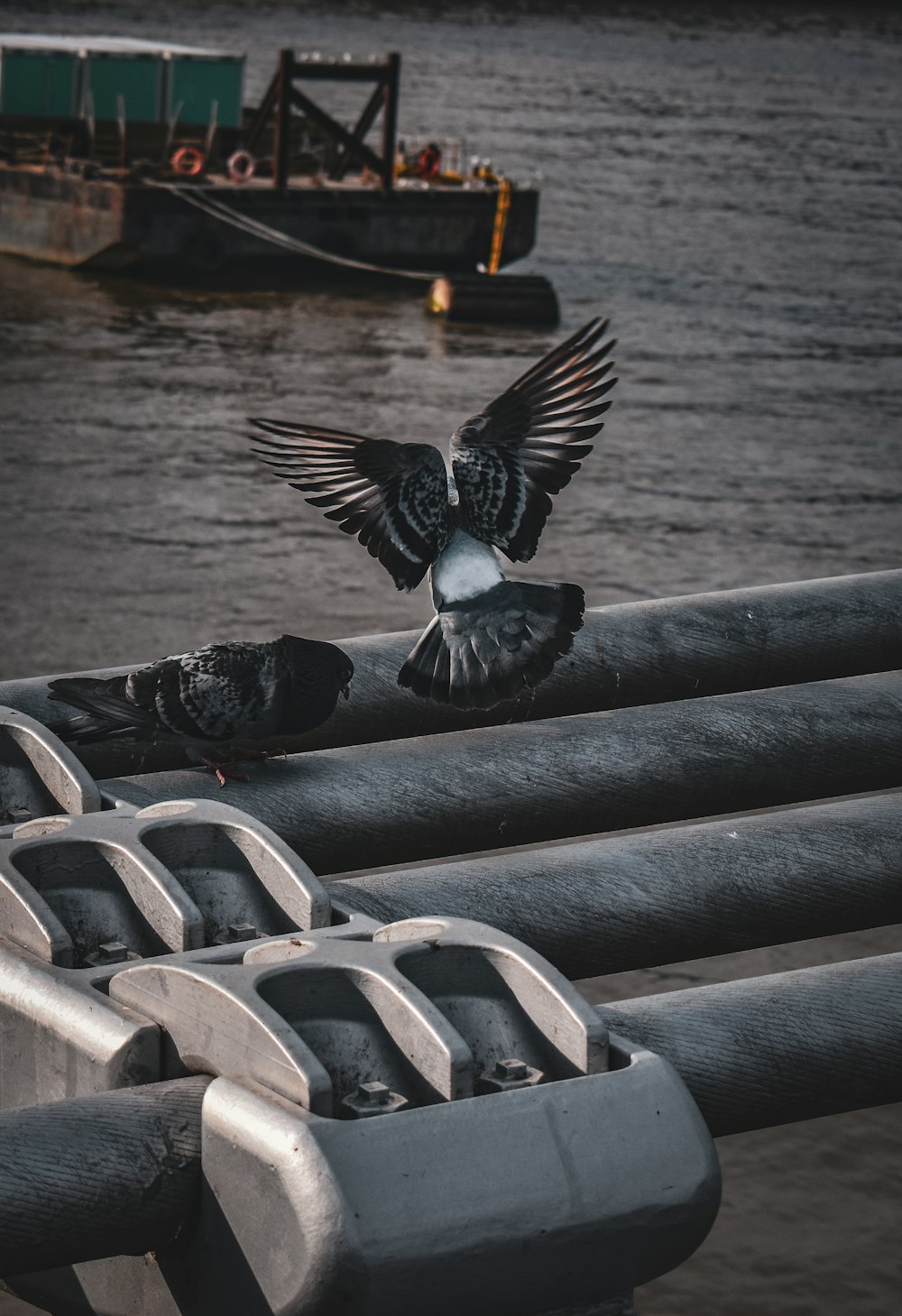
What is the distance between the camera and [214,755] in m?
4.80

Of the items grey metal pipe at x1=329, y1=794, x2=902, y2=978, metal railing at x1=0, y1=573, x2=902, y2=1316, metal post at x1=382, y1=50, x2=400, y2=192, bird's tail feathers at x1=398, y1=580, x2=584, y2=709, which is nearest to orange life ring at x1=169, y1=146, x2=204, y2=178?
metal post at x1=382, y1=50, x2=400, y2=192

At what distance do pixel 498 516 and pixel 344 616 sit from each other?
10850 millimetres

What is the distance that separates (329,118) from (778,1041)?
37749 millimetres

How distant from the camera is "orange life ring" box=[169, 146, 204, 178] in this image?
37469mm

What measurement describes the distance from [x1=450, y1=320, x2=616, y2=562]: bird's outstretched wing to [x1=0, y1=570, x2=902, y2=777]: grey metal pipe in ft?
5.41

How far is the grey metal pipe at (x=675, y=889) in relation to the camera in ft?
11.0

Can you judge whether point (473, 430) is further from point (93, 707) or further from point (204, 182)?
point (204, 182)

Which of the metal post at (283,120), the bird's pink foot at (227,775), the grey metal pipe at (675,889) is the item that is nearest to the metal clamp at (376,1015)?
the grey metal pipe at (675,889)

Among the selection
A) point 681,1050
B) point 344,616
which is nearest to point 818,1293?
point 681,1050

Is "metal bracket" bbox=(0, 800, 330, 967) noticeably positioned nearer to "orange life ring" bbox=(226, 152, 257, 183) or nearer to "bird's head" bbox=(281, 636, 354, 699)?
"bird's head" bbox=(281, 636, 354, 699)

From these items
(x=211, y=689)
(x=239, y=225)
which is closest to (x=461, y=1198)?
(x=211, y=689)

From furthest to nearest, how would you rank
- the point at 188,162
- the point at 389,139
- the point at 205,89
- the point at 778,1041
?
the point at 205,89, the point at 188,162, the point at 389,139, the point at 778,1041

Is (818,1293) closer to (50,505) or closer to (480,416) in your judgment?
(480,416)

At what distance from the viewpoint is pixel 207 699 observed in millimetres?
4836
